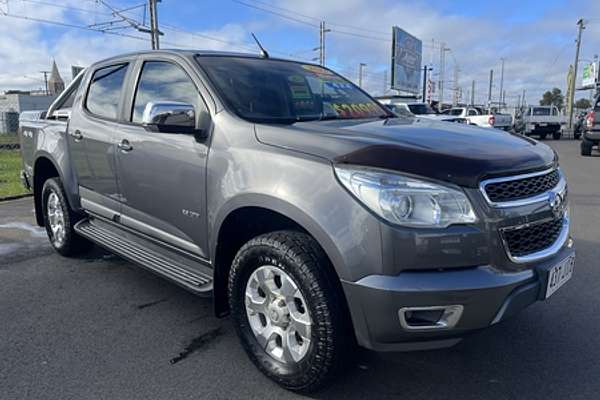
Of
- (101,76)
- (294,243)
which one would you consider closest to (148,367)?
(294,243)

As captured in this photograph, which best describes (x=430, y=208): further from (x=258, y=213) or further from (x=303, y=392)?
(x=303, y=392)

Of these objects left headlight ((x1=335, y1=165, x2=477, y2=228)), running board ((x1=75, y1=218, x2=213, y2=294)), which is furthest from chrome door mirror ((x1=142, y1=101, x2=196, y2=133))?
left headlight ((x1=335, y1=165, x2=477, y2=228))

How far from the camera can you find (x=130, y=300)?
3.85m

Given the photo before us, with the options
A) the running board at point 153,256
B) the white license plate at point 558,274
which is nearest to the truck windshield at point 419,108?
the running board at point 153,256

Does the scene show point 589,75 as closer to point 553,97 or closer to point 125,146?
point 553,97

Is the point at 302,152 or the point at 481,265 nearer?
the point at 481,265

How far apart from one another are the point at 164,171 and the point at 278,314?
1255mm

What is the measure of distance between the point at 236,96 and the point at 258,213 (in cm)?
82

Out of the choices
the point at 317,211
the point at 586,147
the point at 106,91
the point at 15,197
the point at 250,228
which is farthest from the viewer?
the point at 586,147

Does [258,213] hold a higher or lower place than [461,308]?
higher

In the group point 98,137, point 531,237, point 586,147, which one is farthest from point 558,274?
point 586,147

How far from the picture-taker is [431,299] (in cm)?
211

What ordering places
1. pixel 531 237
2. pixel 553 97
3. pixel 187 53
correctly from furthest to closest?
pixel 553 97
pixel 187 53
pixel 531 237

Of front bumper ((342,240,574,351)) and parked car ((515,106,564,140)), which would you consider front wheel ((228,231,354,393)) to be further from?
parked car ((515,106,564,140))
